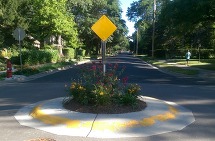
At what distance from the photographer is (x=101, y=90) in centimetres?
857

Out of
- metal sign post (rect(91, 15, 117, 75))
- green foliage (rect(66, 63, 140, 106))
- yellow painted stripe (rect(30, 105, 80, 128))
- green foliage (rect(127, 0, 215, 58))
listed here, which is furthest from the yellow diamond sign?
green foliage (rect(127, 0, 215, 58))

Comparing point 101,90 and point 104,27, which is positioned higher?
point 104,27

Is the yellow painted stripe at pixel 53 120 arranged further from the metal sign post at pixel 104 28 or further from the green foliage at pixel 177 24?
the green foliage at pixel 177 24

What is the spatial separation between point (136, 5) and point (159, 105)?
A: 343 feet

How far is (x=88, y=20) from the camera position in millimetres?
61062

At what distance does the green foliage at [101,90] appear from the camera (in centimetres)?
856

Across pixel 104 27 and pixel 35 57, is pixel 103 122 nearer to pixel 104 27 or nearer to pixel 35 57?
pixel 104 27

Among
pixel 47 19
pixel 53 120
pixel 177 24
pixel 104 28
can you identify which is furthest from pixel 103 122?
pixel 47 19

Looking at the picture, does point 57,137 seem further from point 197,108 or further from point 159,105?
point 197,108

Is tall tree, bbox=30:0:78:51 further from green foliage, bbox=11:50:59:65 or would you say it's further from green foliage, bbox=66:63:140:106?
green foliage, bbox=66:63:140:106

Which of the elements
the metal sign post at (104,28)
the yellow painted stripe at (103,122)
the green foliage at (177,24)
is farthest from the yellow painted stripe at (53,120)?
the green foliage at (177,24)

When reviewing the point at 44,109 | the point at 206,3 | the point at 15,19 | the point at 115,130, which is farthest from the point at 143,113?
the point at 15,19

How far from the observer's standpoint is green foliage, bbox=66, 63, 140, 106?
28.1 feet

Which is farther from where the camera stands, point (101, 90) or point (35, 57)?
point (35, 57)
